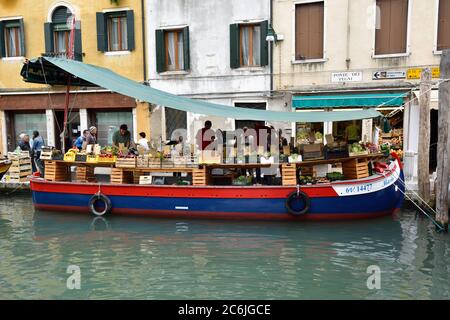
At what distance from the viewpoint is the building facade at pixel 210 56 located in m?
14.2

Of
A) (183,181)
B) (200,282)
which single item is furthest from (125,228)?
(200,282)

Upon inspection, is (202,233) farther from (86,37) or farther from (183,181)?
(86,37)

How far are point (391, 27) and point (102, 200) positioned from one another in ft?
31.4

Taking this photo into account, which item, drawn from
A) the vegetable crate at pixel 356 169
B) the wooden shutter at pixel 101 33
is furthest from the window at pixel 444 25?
the wooden shutter at pixel 101 33

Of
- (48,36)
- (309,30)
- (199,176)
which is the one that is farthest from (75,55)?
(199,176)

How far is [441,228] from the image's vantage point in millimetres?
8750

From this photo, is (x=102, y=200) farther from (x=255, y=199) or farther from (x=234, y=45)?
(x=234, y=45)

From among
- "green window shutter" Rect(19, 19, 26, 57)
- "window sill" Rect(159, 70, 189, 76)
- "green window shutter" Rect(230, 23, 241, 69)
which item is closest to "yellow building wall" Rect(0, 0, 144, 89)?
"green window shutter" Rect(19, 19, 26, 57)

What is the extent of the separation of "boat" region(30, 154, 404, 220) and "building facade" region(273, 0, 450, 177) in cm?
335

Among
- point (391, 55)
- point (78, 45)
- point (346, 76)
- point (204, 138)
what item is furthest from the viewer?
point (78, 45)

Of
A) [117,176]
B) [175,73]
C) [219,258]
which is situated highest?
[175,73]

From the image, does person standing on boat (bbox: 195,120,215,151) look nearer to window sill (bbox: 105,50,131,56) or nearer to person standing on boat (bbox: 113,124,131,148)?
person standing on boat (bbox: 113,124,131,148)

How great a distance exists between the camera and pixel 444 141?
8.54 m

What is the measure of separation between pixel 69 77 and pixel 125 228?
4.49m
